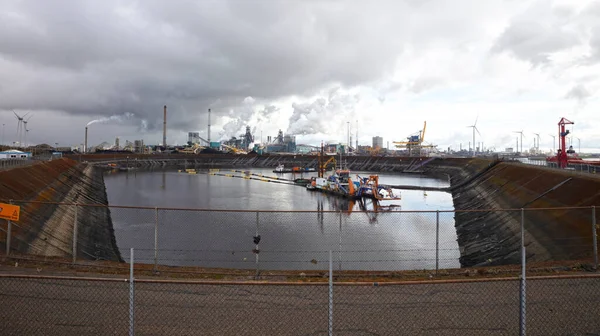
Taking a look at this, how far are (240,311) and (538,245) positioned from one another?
12517 mm

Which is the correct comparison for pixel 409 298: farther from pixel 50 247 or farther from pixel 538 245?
pixel 50 247

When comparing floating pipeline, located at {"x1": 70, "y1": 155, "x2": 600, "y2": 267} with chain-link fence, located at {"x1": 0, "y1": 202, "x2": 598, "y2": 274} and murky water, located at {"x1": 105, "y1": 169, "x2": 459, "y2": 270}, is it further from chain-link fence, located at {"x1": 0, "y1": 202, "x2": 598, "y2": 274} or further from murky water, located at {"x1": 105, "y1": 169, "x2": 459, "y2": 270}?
murky water, located at {"x1": 105, "y1": 169, "x2": 459, "y2": 270}

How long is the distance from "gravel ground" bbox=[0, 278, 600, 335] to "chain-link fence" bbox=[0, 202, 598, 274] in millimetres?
2806

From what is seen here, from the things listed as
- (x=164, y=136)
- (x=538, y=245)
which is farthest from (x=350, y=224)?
(x=164, y=136)

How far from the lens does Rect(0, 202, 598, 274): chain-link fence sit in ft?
42.3

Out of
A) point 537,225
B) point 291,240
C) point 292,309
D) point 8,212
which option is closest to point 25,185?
point 291,240

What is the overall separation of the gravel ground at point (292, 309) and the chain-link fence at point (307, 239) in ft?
9.21

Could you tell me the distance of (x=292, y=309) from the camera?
6312 millimetres

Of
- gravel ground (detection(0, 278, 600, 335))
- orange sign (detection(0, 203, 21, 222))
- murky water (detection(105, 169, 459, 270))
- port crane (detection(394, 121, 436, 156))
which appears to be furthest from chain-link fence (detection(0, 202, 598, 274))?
port crane (detection(394, 121, 436, 156))

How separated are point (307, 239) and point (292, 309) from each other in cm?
1461

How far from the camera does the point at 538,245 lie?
14031 millimetres

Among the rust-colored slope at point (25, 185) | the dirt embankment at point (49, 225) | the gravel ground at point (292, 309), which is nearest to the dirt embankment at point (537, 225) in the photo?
the gravel ground at point (292, 309)

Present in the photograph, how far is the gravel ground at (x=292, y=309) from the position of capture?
5500mm

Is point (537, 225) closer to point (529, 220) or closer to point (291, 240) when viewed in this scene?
point (529, 220)
